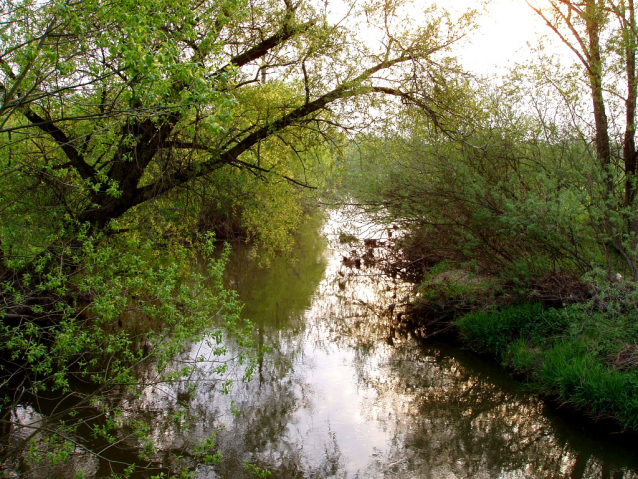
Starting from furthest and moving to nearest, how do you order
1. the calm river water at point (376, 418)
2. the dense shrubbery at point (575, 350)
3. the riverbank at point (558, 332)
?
the riverbank at point (558, 332)
the dense shrubbery at point (575, 350)
the calm river water at point (376, 418)

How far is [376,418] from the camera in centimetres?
824

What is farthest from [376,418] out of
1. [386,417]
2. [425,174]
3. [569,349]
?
[425,174]

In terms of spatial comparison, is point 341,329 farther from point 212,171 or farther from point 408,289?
point 212,171

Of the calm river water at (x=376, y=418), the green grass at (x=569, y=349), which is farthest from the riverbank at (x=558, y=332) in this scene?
the calm river water at (x=376, y=418)

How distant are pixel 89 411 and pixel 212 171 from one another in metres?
4.90

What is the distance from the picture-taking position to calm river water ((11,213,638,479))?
271 inches

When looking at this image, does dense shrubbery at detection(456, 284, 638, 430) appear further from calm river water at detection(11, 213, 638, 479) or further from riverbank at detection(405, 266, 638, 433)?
calm river water at detection(11, 213, 638, 479)

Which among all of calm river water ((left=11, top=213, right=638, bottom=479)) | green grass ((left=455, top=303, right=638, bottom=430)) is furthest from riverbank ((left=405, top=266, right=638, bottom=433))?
calm river water ((left=11, top=213, right=638, bottom=479))

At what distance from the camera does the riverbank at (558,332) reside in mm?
7602

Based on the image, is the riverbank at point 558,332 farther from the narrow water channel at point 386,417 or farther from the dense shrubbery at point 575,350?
the narrow water channel at point 386,417

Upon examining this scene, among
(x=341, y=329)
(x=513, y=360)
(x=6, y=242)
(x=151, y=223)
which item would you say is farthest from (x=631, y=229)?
(x=6, y=242)

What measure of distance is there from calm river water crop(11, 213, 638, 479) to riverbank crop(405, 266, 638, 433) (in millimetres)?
371

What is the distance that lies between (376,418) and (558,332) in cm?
386

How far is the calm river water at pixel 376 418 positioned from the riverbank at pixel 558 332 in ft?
1.22
